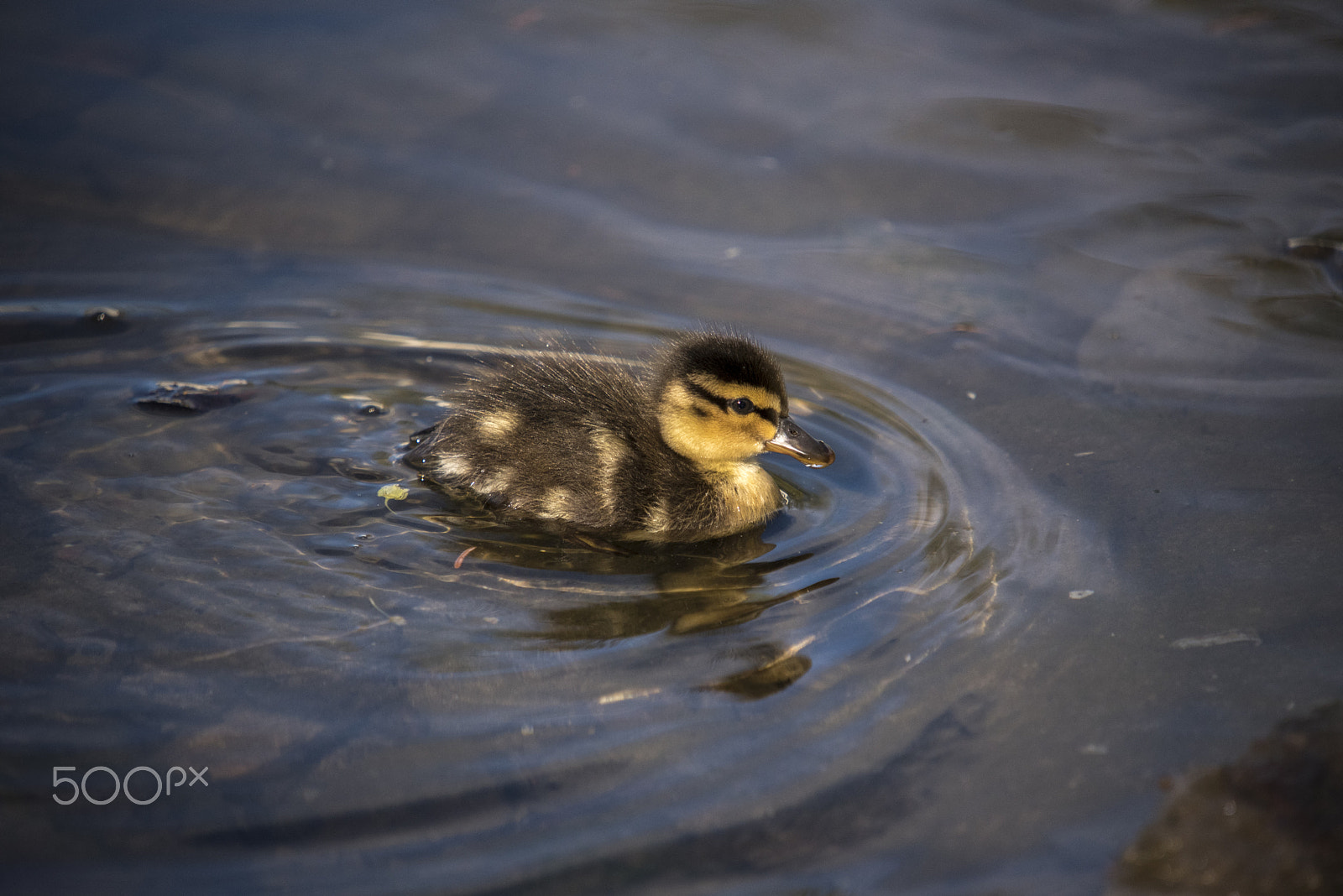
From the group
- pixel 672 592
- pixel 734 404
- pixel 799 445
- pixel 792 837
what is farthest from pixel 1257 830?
pixel 734 404

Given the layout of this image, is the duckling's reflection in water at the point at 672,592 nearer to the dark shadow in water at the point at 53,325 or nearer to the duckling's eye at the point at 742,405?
the duckling's eye at the point at 742,405

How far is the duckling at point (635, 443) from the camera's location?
12.3 ft

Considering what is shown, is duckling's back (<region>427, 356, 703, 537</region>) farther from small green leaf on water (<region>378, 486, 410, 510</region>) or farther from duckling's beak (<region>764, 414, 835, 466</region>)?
duckling's beak (<region>764, 414, 835, 466</region>)

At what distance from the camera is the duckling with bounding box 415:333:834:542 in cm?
374

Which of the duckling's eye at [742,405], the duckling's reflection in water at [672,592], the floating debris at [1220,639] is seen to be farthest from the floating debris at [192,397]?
the floating debris at [1220,639]

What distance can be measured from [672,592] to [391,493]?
103cm

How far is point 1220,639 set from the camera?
3070mm

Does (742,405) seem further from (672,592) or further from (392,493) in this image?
(392,493)

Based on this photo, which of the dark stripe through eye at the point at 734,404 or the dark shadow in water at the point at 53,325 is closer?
the dark stripe through eye at the point at 734,404

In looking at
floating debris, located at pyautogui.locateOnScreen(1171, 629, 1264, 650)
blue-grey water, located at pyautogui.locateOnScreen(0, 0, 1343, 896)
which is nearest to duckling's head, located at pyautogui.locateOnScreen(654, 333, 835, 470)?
blue-grey water, located at pyautogui.locateOnScreen(0, 0, 1343, 896)

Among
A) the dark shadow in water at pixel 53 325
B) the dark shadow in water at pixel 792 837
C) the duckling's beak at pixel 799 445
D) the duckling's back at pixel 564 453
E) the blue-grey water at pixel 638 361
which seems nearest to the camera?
the dark shadow in water at pixel 792 837

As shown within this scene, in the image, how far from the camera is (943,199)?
5547mm

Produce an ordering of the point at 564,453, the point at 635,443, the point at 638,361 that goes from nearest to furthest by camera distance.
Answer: the point at 564,453
the point at 635,443
the point at 638,361

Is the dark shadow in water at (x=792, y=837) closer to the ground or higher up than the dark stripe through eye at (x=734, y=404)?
closer to the ground
